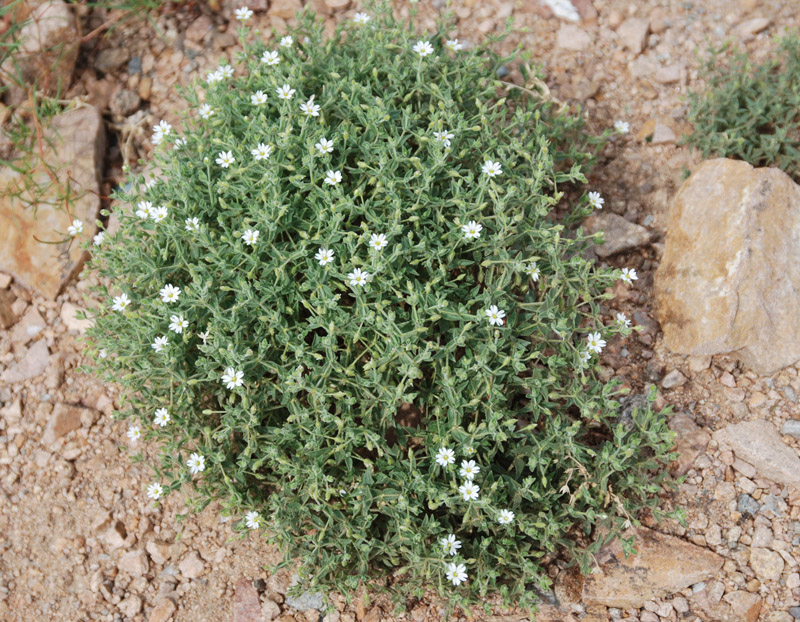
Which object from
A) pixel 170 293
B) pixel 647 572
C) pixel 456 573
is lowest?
pixel 647 572

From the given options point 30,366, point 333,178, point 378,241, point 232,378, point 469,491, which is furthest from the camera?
point 30,366

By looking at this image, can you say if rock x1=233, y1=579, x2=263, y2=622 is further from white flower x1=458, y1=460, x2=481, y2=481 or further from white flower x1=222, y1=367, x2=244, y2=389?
white flower x1=458, y1=460, x2=481, y2=481

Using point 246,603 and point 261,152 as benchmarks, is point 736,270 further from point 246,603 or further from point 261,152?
point 246,603

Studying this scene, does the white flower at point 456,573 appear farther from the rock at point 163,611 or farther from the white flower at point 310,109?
the white flower at point 310,109

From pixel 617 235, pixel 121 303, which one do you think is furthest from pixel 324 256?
pixel 617 235

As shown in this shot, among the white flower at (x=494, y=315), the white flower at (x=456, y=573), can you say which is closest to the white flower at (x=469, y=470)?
the white flower at (x=456, y=573)

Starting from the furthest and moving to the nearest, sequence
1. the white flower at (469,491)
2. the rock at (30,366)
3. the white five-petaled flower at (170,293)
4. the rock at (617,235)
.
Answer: the rock at (30,366)
the rock at (617,235)
the white five-petaled flower at (170,293)
the white flower at (469,491)
